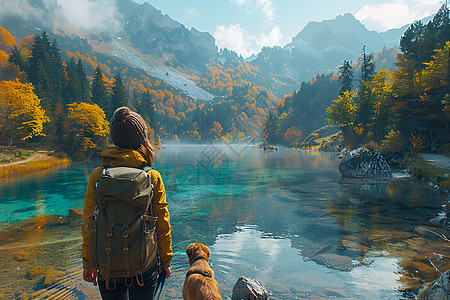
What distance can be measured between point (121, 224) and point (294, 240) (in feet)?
28.8

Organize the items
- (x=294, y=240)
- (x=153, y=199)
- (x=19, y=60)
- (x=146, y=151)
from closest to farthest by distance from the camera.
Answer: (x=153, y=199) → (x=146, y=151) → (x=294, y=240) → (x=19, y=60)

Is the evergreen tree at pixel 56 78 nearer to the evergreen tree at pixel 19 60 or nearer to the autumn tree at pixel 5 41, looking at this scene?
the evergreen tree at pixel 19 60

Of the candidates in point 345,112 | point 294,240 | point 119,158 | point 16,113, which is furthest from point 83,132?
point 345,112

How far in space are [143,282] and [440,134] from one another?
143 ft

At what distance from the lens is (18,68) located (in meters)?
63.2

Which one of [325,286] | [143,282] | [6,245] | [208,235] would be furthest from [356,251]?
[6,245]

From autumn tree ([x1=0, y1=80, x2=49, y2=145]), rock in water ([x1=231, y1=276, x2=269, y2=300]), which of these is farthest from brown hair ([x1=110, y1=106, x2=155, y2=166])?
autumn tree ([x1=0, y1=80, x2=49, y2=145])

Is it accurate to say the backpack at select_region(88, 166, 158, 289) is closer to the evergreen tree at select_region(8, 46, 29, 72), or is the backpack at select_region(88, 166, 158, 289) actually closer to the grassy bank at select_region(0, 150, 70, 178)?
the grassy bank at select_region(0, 150, 70, 178)

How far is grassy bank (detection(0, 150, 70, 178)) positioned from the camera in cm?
3235

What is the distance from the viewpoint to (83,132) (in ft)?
175

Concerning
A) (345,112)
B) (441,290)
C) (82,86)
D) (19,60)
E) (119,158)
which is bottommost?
(441,290)

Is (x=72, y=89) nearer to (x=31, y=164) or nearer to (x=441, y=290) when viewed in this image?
(x=31, y=164)

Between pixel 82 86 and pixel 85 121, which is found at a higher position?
pixel 82 86

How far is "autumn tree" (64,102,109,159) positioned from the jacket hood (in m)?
57.7
